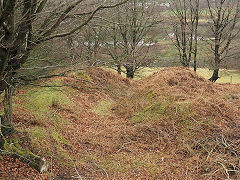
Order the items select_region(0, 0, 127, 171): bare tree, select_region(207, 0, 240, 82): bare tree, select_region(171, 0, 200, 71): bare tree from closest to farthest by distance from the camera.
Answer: select_region(0, 0, 127, 171): bare tree
select_region(207, 0, 240, 82): bare tree
select_region(171, 0, 200, 71): bare tree

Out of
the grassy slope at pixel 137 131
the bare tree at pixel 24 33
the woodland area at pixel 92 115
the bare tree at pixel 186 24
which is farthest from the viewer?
the bare tree at pixel 186 24

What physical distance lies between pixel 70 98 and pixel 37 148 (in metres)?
4.57

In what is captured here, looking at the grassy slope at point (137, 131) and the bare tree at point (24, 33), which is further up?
the bare tree at point (24, 33)

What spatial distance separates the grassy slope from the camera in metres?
5.70

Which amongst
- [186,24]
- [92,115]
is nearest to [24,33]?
[92,115]

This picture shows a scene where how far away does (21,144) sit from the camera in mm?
5465

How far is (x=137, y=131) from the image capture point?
7.83 m

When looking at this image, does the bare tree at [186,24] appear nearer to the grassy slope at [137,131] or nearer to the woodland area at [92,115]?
the woodland area at [92,115]

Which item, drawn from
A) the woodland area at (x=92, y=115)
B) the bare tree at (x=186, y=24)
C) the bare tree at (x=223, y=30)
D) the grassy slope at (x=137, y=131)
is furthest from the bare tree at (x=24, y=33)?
the bare tree at (x=186, y=24)

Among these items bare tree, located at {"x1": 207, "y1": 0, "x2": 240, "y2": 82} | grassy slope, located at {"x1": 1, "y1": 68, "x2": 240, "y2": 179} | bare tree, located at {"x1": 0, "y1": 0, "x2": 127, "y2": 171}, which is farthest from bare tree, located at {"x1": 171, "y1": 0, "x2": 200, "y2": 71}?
bare tree, located at {"x1": 0, "y1": 0, "x2": 127, "y2": 171}

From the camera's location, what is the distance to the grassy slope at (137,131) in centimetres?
570

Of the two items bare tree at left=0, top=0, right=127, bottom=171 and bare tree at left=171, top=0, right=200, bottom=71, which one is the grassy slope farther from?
bare tree at left=171, top=0, right=200, bottom=71

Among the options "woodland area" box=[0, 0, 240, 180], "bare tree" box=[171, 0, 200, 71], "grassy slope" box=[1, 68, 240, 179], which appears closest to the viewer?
"woodland area" box=[0, 0, 240, 180]

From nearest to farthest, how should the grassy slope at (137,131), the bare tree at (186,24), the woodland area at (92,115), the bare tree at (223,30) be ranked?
1. the woodland area at (92,115)
2. the grassy slope at (137,131)
3. the bare tree at (223,30)
4. the bare tree at (186,24)
